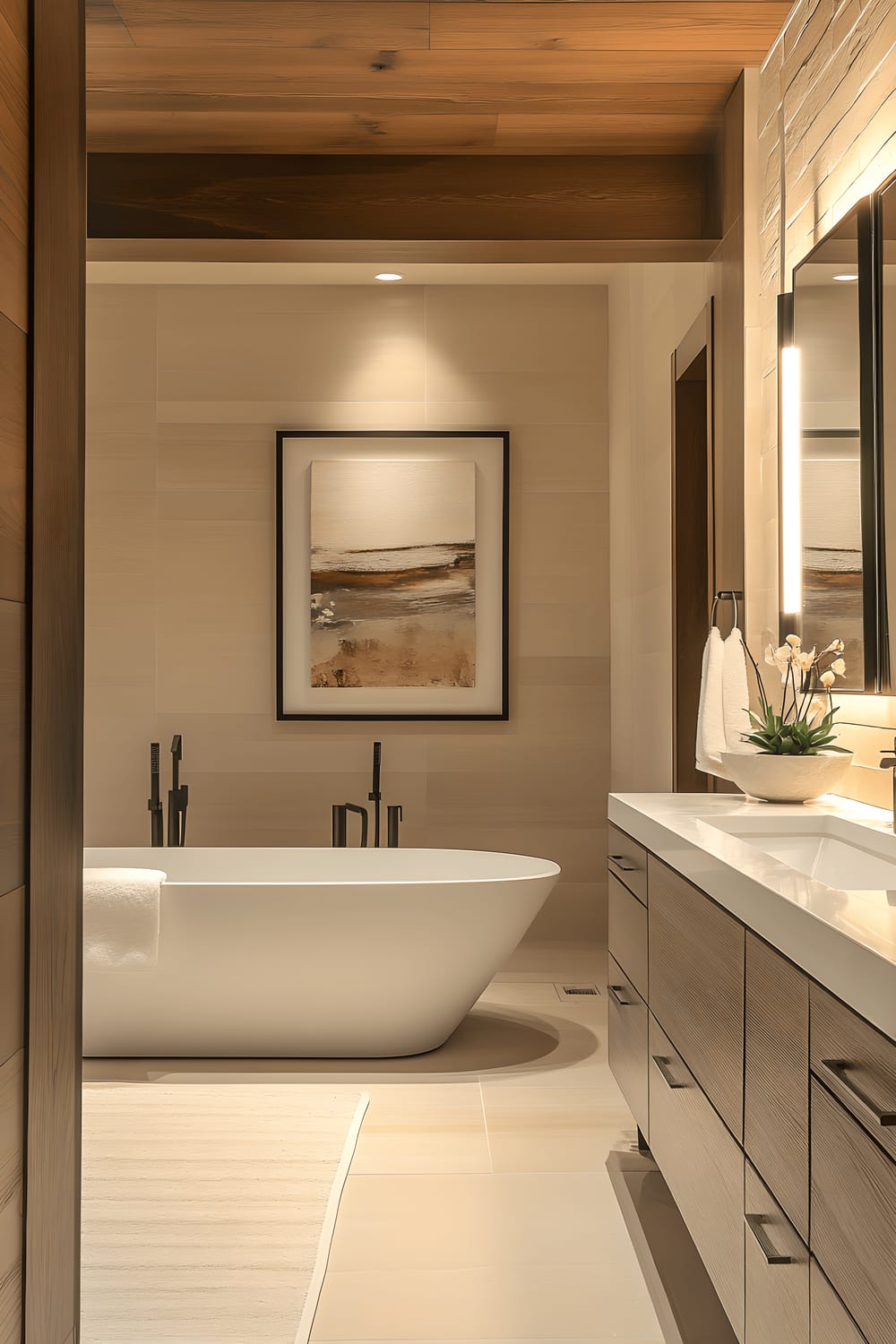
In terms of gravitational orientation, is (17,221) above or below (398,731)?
above

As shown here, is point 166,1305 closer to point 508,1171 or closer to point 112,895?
point 508,1171

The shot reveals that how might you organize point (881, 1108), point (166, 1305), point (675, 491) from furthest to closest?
point (675, 491) < point (166, 1305) < point (881, 1108)

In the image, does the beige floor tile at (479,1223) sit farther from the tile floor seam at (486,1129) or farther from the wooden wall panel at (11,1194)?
the wooden wall panel at (11,1194)

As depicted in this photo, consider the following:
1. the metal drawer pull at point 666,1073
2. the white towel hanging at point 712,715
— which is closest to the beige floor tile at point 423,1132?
the metal drawer pull at point 666,1073

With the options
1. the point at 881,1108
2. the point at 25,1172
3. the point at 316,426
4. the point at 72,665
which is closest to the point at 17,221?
the point at 72,665

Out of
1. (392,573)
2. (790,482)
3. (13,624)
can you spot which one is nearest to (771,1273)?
(13,624)

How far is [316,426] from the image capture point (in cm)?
484

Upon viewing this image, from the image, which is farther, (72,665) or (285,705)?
(285,705)

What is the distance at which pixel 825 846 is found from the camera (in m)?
2.11

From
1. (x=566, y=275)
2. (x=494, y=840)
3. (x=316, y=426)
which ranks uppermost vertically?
(x=566, y=275)

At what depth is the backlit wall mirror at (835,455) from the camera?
2299 mm

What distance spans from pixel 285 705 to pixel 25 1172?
347 cm

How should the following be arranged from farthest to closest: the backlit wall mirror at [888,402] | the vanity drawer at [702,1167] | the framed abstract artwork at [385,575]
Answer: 1. the framed abstract artwork at [385,575]
2. the backlit wall mirror at [888,402]
3. the vanity drawer at [702,1167]

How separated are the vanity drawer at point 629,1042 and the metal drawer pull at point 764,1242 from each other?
820 mm
